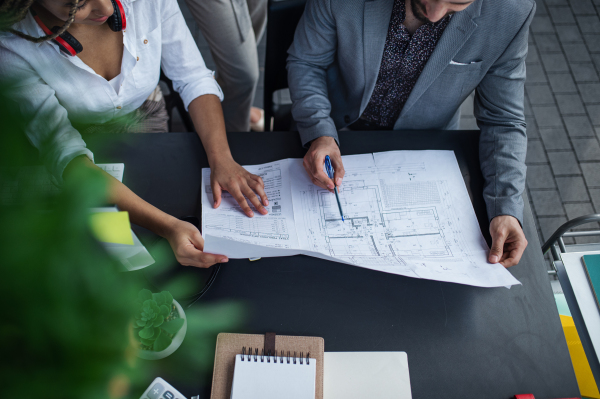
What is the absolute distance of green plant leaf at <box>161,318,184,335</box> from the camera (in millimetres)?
760

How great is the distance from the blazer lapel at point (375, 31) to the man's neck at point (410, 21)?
5 centimetres

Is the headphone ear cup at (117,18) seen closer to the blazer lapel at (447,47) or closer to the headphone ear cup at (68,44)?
the headphone ear cup at (68,44)

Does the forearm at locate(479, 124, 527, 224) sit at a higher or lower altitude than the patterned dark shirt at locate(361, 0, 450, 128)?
lower

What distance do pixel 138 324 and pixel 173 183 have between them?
0.47 metres

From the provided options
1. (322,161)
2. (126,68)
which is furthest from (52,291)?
(126,68)

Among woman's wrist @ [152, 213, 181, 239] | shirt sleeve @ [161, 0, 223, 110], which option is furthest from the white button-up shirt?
woman's wrist @ [152, 213, 181, 239]

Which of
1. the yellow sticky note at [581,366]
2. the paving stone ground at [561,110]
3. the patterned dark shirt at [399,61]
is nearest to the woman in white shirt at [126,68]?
the patterned dark shirt at [399,61]

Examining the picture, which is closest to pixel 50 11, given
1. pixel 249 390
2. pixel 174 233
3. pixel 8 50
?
pixel 8 50

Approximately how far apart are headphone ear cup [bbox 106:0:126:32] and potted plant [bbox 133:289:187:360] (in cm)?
77

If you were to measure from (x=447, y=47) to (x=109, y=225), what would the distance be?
1.11 m

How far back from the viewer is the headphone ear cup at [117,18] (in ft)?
3.35

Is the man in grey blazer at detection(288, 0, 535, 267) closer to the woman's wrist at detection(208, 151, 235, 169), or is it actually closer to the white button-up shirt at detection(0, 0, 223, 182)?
the woman's wrist at detection(208, 151, 235, 169)

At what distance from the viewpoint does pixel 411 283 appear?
0.94 metres

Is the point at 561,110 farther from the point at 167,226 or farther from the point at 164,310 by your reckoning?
the point at 164,310
